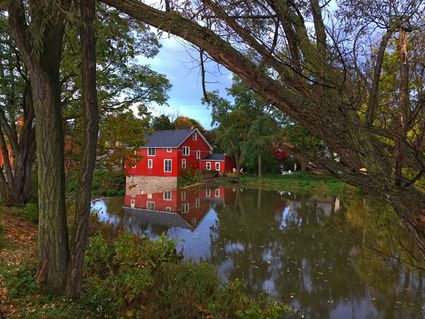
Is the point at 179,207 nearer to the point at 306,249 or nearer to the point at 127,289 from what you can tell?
the point at 306,249

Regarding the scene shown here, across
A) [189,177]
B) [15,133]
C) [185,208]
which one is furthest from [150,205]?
[189,177]

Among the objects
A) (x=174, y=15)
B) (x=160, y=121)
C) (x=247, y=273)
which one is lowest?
(x=247, y=273)

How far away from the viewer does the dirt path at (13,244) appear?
4.31 meters

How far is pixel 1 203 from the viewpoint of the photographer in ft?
37.6

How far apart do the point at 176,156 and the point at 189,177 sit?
94.9 inches

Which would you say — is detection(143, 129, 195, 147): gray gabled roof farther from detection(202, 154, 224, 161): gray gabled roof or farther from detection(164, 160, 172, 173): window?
detection(202, 154, 224, 161): gray gabled roof

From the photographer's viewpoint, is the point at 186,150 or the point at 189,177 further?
the point at 186,150

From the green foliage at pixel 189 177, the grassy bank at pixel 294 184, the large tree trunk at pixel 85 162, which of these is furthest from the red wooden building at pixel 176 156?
A: the large tree trunk at pixel 85 162

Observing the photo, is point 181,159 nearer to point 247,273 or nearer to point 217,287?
point 247,273

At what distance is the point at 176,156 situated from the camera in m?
36.4

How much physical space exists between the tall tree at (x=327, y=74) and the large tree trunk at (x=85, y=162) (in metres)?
1.02

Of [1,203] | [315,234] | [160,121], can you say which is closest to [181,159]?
[160,121]

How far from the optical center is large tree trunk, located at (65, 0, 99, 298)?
14.2 feet

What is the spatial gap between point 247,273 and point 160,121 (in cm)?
3818
